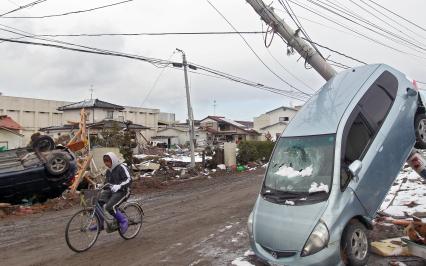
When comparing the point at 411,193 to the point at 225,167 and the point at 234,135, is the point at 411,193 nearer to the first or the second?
the point at 225,167

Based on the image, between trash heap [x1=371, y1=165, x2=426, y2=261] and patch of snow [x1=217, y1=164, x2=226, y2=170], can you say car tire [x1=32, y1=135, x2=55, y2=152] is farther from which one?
patch of snow [x1=217, y1=164, x2=226, y2=170]

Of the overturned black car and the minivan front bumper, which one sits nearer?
the minivan front bumper

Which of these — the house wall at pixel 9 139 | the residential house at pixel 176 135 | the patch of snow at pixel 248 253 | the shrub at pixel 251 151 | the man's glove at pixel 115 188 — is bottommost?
the patch of snow at pixel 248 253

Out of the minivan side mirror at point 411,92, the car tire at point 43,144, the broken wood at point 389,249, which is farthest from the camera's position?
the car tire at point 43,144

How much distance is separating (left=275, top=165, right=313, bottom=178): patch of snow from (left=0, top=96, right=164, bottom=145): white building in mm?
41927

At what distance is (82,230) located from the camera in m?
8.40

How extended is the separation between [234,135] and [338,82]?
197ft

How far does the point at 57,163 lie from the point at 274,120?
209ft

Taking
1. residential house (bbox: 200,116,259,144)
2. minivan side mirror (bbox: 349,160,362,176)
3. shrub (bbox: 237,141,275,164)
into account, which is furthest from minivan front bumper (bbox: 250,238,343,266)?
residential house (bbox: 200,116,259,144)

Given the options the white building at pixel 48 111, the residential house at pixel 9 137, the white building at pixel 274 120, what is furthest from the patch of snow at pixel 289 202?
the white building at pixel 274 120

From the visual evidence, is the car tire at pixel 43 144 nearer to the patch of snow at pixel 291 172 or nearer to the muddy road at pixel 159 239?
the muddy road at pixel 159 239

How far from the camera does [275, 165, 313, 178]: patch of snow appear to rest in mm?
6927

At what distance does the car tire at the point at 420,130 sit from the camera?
832 centimetres

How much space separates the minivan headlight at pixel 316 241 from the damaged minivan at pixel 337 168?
1 centimetres
